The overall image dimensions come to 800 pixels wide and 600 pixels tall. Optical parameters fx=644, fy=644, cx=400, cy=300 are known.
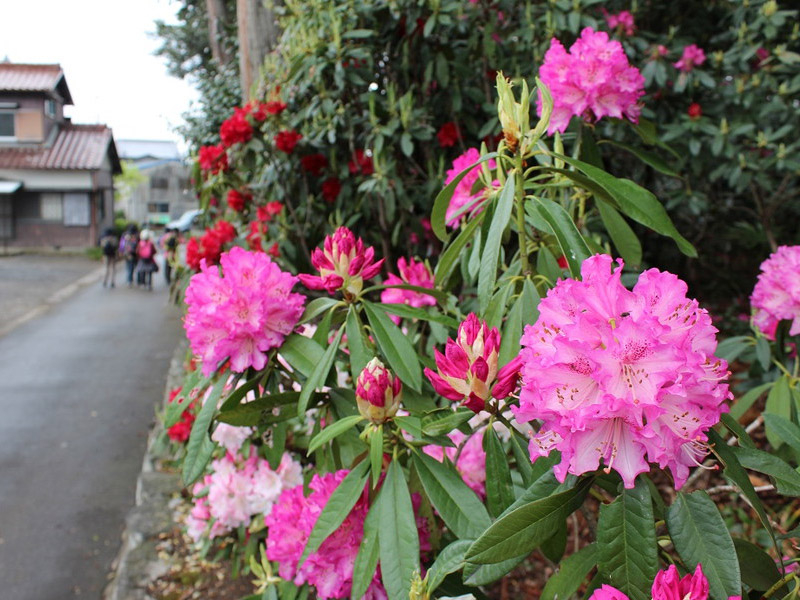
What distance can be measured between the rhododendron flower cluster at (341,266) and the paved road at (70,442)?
7.90 ft

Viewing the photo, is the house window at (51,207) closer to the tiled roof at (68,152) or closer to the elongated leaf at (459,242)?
the tiled roof at (68,152)

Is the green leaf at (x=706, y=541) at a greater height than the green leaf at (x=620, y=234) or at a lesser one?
lesser

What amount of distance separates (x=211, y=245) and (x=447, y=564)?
227 cm

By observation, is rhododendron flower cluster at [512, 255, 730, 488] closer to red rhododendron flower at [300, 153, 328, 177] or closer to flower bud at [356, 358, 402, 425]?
flower bud at [356, 358, 402, 425]

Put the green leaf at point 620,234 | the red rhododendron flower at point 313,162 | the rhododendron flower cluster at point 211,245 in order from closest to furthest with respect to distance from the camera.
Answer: the green leaf at point 620,234 < the rhododendron flower cluster at point 211,245 < the red rhododendron flower at point 313,162

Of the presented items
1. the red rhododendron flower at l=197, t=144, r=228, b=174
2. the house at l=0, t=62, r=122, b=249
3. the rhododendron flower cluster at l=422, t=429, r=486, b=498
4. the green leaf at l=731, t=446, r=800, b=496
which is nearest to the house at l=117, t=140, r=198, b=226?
the house at l=0, t=62, r=122, b=249

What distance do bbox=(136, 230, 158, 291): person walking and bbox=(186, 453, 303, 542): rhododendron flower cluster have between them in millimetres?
11694

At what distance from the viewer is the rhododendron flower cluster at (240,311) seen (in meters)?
1.15

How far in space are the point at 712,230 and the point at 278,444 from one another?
451cm

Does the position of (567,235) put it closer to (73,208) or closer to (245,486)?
(245,486)

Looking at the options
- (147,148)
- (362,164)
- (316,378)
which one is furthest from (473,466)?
(147,148)

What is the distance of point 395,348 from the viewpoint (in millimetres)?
1152

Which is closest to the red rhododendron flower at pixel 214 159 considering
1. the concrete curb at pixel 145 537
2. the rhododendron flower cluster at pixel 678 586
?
the concrete curb at pixel 145 537

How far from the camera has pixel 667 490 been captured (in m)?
2.97
